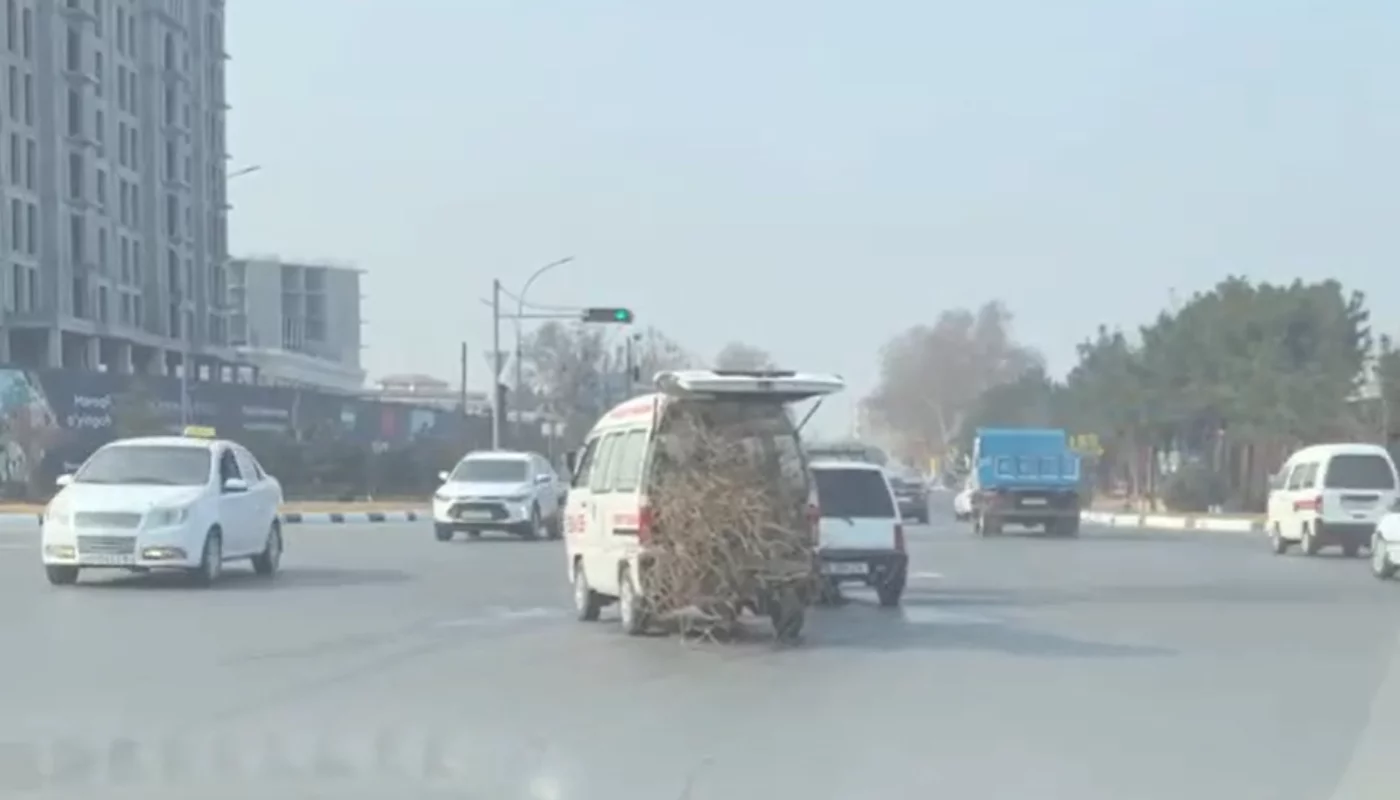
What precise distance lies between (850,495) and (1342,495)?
50.5 ft

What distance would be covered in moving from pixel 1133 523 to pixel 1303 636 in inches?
1719

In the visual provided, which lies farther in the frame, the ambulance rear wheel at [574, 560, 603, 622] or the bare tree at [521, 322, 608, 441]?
the bare tree at [521, 322, 608, 441]

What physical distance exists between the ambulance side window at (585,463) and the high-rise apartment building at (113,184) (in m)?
57.5

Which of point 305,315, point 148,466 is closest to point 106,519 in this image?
point 148,466

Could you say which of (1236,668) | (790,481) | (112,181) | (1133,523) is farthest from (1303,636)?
(112,181)

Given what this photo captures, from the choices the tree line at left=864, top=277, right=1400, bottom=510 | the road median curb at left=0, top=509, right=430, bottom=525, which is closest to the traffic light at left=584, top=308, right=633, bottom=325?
the road median curb at left=0, top=509, right=430, bottom=525

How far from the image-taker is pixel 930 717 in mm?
13062

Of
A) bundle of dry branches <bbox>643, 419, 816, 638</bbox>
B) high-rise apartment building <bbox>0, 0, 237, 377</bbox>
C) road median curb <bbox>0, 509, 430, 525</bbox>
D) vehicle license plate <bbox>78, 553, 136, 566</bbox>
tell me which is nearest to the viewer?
bundle of dry branches <bbox>643, 419, 816, 638</bbox>

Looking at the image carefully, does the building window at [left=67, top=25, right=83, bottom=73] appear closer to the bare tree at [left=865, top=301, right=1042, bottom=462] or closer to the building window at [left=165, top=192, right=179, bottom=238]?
the building window at [left=165, top=192, right=179, bottom=238]

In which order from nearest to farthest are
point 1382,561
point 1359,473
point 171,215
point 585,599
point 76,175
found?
point 585,599
point 1382,561
point 1359,473
point 76,175
point 171,215

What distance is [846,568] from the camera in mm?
22953

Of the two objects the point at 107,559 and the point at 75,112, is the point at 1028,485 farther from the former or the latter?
the point at 75,112

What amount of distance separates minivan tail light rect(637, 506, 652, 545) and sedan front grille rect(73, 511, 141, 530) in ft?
26.9

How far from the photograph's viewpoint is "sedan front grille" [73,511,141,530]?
23750 mm
